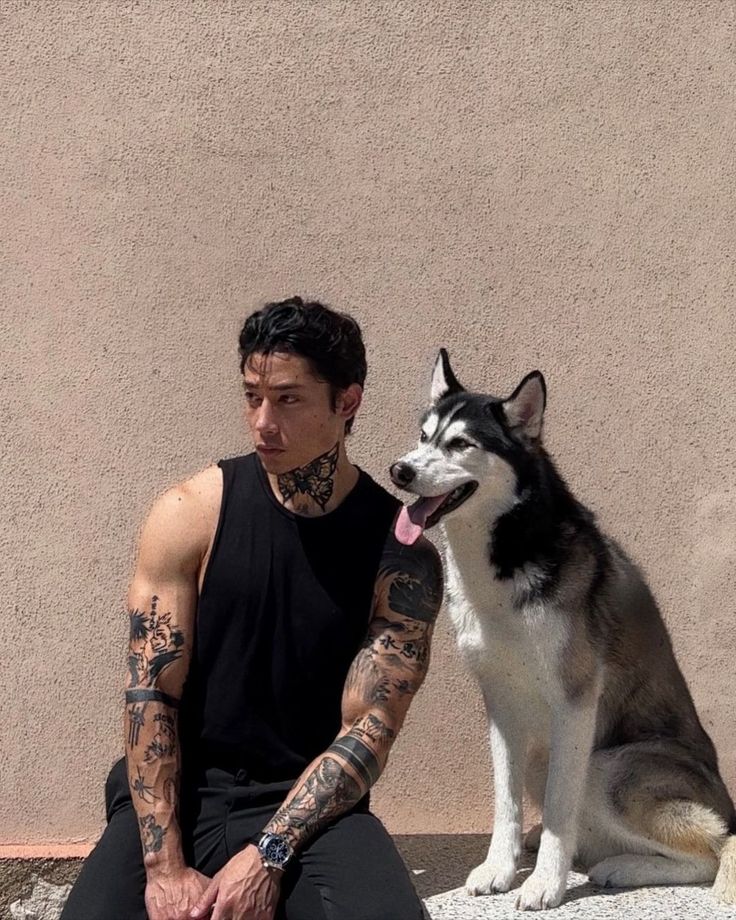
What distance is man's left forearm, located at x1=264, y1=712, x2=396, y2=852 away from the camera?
267 centimetres

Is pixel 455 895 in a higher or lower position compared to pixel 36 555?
lower

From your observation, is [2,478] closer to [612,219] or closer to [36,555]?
[36,555]

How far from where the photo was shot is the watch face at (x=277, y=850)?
8.55 ft

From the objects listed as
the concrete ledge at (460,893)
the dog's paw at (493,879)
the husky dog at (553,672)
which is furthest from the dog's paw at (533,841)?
the dog's paw at (493,879)

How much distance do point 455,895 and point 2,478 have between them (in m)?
1.99

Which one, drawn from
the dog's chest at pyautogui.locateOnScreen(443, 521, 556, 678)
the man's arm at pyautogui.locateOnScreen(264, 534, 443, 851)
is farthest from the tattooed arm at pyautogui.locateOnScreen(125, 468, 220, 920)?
the dog's chest at pyautogui.locateOnScreen(443, 521, 556, 678)

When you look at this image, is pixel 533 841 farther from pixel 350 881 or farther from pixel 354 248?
→ pixel 354 248

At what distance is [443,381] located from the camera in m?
3.53


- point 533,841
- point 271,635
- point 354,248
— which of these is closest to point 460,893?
point 533,841

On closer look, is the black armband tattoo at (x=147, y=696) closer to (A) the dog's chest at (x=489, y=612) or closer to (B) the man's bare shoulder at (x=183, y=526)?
(B) the man's bare shoulder at (x=183, y=526)

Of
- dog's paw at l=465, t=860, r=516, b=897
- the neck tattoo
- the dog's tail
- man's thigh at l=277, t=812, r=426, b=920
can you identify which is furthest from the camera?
dog's paw at l=465, t=860, r=516, b=897

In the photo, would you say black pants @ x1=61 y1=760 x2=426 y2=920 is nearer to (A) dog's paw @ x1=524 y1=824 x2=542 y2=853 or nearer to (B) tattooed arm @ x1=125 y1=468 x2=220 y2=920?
(B) tattooed arm @ x1=125 y1=468 x2=220 y2=920

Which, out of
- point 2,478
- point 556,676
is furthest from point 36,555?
point 556,676

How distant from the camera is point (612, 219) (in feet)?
13.5
